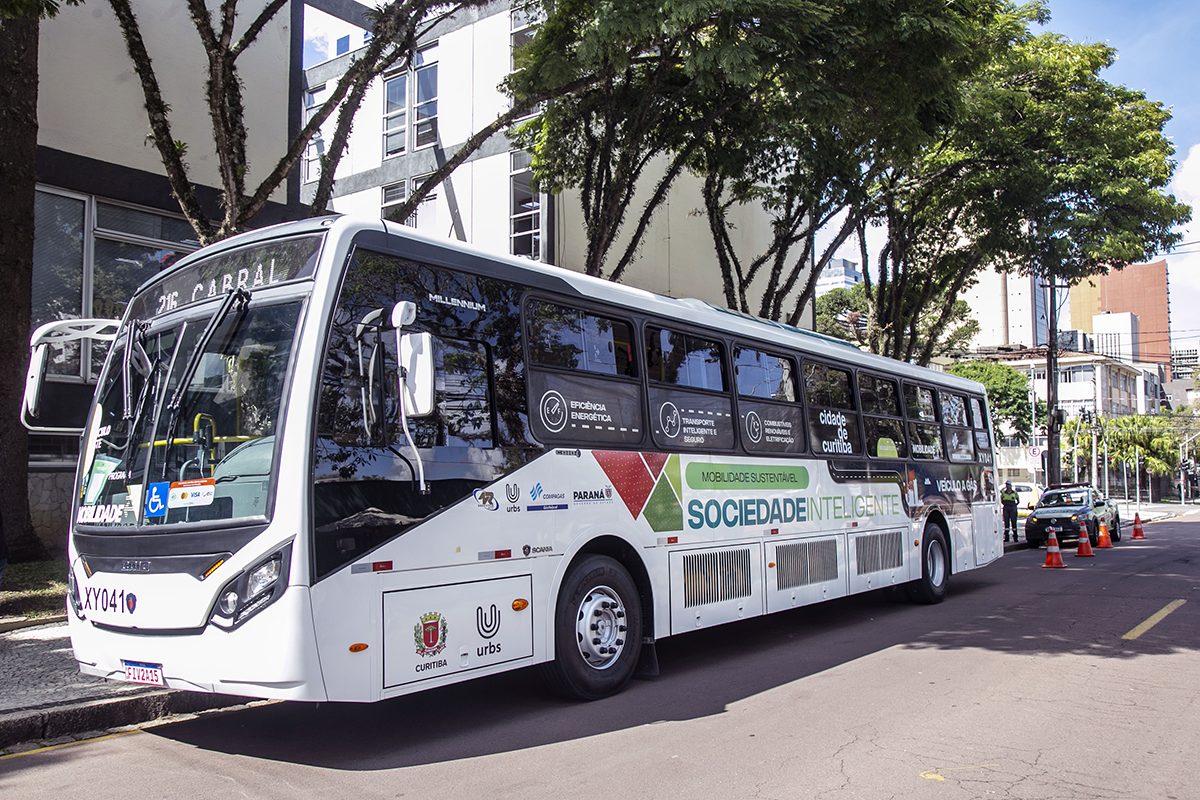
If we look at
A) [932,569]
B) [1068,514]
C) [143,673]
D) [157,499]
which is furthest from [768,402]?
[1068,514]

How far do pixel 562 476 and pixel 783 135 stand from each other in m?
10.9

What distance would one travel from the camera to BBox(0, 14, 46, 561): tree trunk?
1077 cm

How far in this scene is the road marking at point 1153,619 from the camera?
392 inches

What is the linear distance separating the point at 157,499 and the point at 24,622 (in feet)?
17.2

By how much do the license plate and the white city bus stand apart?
2 cm

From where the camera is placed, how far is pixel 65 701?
6598 millimetres

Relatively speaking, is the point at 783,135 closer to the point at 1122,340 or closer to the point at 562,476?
the point at 562,476

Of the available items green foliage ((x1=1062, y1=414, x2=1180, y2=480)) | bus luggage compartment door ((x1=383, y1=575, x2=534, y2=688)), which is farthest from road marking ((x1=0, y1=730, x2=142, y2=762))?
green foliage ((x1=1062, y1=414, x2=1180, y2=480))

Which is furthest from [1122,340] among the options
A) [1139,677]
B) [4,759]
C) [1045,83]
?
[4,759]

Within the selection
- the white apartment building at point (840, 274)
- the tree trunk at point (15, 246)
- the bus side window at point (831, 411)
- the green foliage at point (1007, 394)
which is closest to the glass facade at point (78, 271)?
the tree trunk at point (15, 246)

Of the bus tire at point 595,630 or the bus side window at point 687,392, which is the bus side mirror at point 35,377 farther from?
the bus side window at point 687,392

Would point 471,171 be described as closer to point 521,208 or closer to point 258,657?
point 521,208

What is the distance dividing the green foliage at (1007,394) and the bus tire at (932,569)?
50.8m

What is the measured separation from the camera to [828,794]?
492 centimetres
